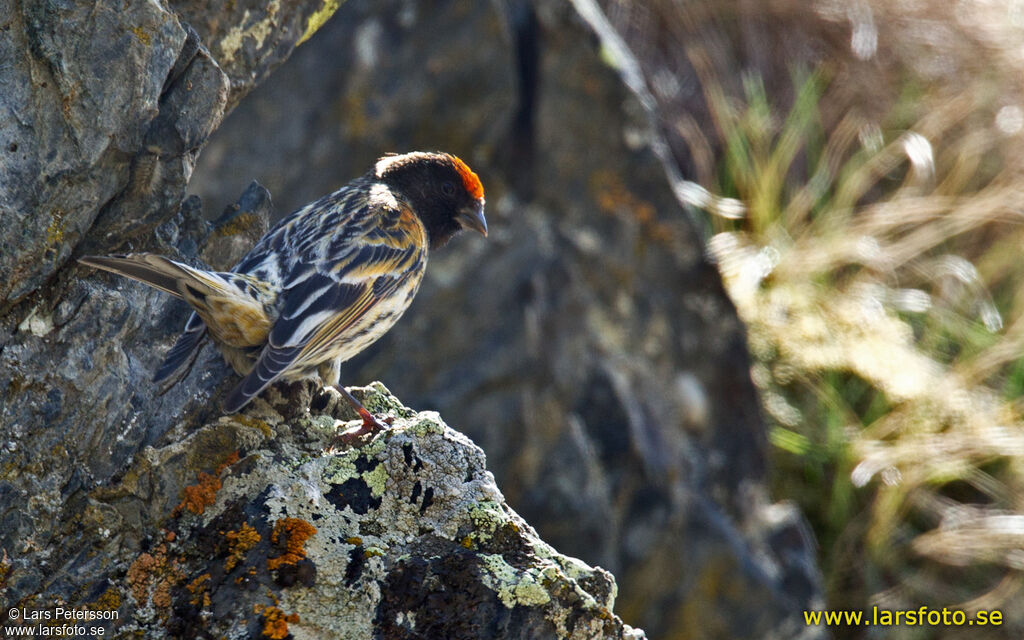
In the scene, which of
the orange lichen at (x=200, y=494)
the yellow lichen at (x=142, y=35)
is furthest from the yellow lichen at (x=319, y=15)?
the orange lichen at (x=200, y=494)

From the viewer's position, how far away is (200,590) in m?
2.65

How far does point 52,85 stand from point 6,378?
0.87 m

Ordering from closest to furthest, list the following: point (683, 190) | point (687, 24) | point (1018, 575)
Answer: point (1018, 575) → point (683, 190) → point (687, 24)

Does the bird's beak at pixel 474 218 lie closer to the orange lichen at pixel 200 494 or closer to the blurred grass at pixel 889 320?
the orange lichen at pixel 200 494

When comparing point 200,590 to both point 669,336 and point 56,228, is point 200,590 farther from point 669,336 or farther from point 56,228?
point 669,336

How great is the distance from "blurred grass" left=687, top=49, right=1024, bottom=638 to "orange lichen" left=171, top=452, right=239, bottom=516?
5.16 m

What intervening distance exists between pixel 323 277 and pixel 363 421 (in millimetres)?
608

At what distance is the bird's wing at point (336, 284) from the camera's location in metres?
3.18

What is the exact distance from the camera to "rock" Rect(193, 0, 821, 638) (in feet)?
17.6

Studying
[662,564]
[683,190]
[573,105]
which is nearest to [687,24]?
[683,190]

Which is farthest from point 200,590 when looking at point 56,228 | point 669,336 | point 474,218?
point 669,336

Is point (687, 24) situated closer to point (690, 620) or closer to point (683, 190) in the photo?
point (683, 190)

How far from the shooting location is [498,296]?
5.66 meters

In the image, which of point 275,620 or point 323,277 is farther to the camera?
point 323,277
